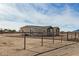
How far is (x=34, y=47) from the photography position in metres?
3.50

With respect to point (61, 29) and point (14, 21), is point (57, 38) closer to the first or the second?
point (61, 29)

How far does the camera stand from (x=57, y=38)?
356 centimetres

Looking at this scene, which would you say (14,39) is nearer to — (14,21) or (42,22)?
(14,21)

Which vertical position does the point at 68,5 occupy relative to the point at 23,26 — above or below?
above

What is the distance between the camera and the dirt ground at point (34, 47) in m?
3.42

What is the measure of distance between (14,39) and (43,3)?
67cm

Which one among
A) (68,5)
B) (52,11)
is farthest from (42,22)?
(68,5)

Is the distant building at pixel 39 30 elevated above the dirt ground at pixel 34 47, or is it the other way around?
the distant building at pixel 39 30

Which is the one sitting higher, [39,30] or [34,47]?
[39,30]

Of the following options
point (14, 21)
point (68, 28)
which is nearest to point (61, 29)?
point (68, 28)

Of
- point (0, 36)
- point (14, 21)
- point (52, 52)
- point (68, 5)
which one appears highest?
point (68, 5)

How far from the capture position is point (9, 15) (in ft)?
11.4

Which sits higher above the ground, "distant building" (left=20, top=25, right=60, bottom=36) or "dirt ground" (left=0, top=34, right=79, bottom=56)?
"distant building" (left=20, top=25, right=60, bottom=36)

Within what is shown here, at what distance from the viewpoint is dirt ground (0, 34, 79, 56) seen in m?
3.42
